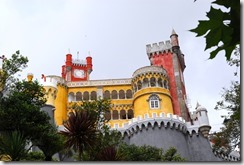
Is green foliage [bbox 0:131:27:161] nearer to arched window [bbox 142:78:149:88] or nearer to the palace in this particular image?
the palace

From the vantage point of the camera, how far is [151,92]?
23.6 metres

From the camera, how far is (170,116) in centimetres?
2059

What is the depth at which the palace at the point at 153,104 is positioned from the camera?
20109mm

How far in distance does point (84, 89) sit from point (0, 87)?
52.1 ft

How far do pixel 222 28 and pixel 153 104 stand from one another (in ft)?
70.2

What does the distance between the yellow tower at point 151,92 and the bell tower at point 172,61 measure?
1011mm

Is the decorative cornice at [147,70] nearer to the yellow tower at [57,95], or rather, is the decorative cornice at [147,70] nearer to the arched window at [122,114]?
the arched window at [122,114]

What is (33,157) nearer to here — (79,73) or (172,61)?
(172,61)

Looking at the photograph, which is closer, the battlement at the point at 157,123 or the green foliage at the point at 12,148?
the green foliage at the point at 12,148

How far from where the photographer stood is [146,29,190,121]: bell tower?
83.4ft

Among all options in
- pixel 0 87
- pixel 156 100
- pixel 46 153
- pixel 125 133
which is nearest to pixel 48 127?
pixel 46 153

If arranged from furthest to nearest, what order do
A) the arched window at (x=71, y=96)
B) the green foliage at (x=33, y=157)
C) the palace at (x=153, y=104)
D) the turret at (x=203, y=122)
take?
the arched window at (x=71, y=96) < the turret at (x=203, y=122) < the palace at (x=153, y=104) < the green foliage at (x=33, y=157)

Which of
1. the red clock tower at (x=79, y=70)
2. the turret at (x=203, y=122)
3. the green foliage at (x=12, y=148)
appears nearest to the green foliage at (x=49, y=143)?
the green foliage at (x=12, y=148)

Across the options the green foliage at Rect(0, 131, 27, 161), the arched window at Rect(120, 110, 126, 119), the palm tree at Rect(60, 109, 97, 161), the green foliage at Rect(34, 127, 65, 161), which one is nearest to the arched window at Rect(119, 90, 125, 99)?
the arched window at Rect(120, 110, 126, 119)
